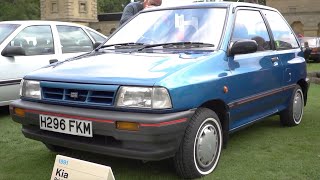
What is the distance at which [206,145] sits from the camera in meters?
3.90

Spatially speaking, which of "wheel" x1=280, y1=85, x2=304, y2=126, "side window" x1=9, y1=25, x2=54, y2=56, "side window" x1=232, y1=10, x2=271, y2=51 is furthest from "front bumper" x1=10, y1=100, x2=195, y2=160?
"side window" x1=9, y1=25, x2=54, y2=56

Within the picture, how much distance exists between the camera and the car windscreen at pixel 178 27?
14.7ft

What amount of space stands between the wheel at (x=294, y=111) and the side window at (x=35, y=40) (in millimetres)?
3736

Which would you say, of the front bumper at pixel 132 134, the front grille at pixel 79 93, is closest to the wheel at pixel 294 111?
the front bumper at pixel 132 134

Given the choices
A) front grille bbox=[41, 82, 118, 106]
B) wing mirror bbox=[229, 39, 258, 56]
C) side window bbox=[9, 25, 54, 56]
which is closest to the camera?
front grille bbox=[41, 82, 118, 106]

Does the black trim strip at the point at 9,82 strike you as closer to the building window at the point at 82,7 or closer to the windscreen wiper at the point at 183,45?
the windscreen wiper at the point at 183,45

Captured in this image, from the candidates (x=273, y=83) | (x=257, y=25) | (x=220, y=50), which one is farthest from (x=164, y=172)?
(x=257, y=25)

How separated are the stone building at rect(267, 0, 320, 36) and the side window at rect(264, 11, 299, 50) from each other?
144 feet

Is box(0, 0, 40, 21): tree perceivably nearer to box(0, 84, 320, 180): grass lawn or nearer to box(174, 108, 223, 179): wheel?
box(0, 84, 320, 180): grass lawn

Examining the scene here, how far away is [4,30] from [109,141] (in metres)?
4.06

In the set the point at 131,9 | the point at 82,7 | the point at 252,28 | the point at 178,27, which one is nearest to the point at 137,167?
the point at 178,27

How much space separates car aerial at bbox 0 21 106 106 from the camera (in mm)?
6410

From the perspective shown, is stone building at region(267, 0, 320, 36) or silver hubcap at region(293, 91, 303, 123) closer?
silver hubcap at region(293, 91, 303, 123)

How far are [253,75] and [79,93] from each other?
6.39 ft
